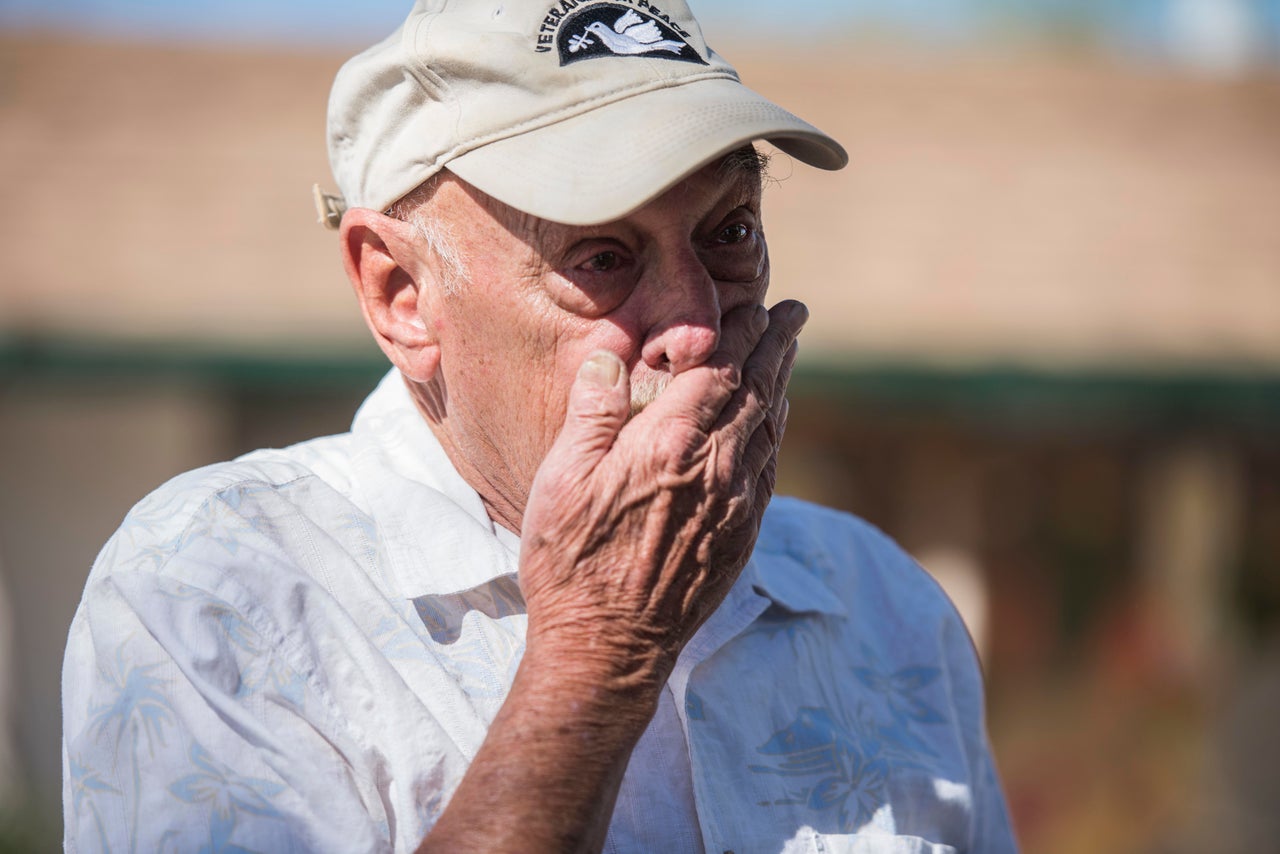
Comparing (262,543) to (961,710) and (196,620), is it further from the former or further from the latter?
(961,710)

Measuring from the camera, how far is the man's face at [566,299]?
1.88 m

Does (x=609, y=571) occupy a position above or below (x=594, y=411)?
below

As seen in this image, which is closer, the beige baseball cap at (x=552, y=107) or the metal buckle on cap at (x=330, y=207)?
the beige baseball cap at (x=552, y=107)

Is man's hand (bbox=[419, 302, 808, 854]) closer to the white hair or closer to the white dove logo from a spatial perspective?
the white hair

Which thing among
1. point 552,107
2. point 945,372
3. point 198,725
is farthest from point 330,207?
point 945,372

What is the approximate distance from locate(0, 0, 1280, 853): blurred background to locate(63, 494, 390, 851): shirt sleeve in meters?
4.54

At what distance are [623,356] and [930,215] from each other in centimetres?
613

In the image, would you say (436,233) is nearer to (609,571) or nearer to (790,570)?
(609,571)

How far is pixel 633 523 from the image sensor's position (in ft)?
5.66

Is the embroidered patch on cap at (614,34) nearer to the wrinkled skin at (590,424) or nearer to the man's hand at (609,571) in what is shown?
the wrinkled skin at (590,424)

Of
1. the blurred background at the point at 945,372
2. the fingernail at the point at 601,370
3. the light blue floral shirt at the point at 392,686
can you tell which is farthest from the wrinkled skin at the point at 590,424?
the blurred background at the point at 945,372

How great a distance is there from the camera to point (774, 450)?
1.90 metres

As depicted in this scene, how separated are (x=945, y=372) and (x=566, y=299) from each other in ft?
15.6

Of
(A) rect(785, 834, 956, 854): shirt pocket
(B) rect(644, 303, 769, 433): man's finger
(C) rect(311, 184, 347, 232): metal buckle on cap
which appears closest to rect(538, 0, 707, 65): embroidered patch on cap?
(B) rect(644, 303, 769, 433): man's finger
